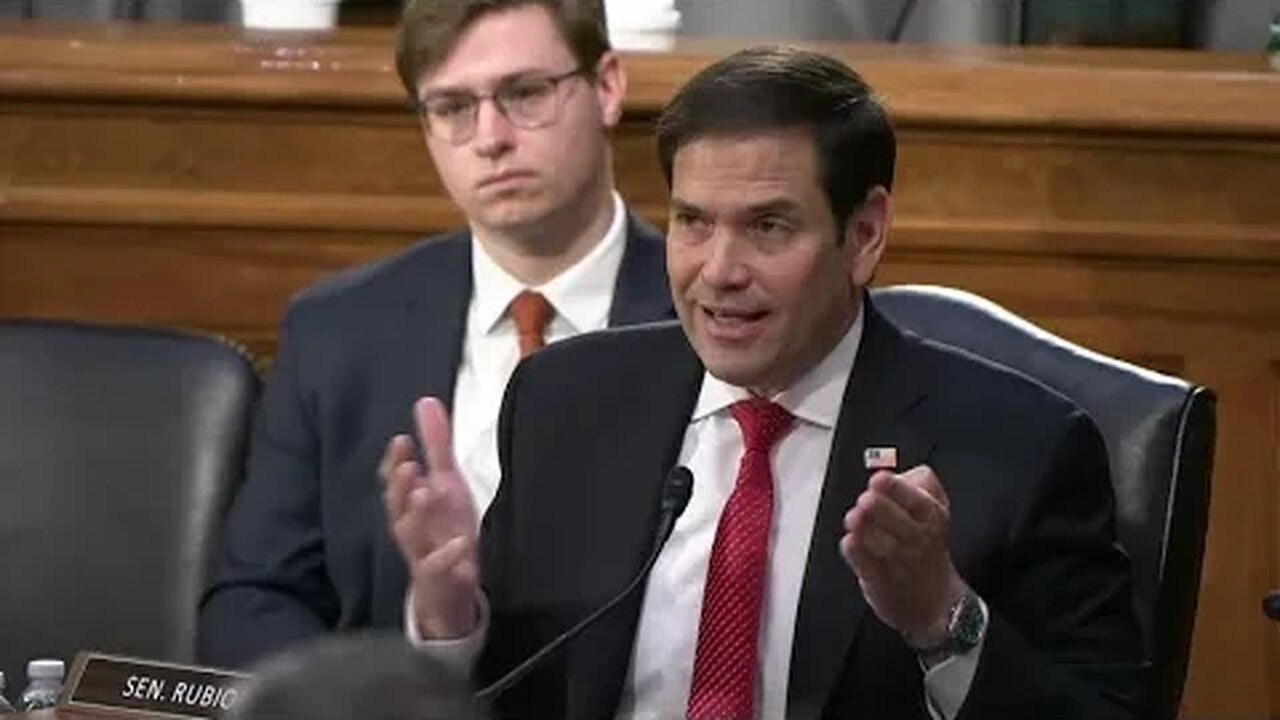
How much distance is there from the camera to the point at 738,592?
2115 millimetres

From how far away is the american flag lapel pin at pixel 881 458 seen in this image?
214cm

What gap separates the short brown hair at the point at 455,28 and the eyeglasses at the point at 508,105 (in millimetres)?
40

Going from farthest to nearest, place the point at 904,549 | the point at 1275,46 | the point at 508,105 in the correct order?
the point at 1275,46 → the point at 508,105 → the point at 904,549

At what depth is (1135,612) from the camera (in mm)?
2205

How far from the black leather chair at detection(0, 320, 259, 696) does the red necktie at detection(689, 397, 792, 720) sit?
75cm

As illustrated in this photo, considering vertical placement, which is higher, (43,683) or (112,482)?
(43,683)

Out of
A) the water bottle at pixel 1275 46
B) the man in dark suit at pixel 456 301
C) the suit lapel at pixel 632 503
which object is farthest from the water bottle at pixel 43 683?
the water bottle at pixel 1275 46

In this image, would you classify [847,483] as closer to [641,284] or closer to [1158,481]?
[1158,481]

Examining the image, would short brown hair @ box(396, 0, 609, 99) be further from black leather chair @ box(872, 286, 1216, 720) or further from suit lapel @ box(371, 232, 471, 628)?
black leather chair @ box(872, 286, 1216, 720)

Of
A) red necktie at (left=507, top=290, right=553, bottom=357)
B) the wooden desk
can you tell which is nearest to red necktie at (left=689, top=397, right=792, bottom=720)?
red necktie at (left=507, top=290, right=553, bottom=357)

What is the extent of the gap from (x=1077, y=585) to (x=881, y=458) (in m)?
0.18

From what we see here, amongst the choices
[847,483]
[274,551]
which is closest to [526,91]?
[274,551]

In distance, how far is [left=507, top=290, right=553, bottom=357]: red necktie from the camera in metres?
2.74

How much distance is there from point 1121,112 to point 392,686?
2.49 m
